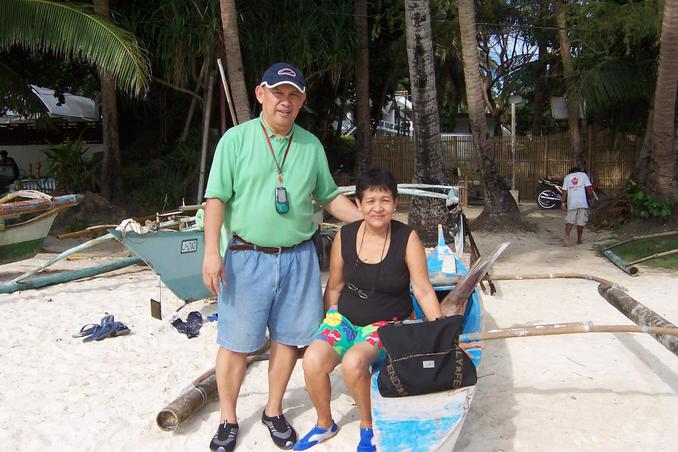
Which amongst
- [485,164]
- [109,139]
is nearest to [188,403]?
[485,164]

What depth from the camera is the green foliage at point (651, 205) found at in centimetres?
1043

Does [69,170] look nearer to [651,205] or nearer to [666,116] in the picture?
[651,205]

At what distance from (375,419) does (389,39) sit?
14758 mm

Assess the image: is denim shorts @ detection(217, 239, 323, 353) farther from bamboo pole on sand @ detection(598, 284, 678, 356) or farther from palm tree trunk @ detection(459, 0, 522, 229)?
palm tree trunk @ detection(459, 0, 522, 229)

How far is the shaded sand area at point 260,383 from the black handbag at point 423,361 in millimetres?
684

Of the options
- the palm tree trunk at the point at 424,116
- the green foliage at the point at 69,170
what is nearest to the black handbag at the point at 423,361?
the palm tree trunk at the point at 424,116

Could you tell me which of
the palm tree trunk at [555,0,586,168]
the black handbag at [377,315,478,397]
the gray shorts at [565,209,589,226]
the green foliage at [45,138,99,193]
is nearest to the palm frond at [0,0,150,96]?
the green foliage at [45,138,99,193]

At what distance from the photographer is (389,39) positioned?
16469 millimetres

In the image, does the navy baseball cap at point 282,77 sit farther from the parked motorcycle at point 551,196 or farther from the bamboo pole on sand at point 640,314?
the parked motorcycle at point 551,196

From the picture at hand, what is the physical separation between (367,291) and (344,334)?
256mm

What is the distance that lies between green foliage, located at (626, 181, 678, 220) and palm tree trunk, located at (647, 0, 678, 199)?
0.15 meters

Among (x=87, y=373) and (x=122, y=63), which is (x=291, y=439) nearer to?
(x=87, y=373)

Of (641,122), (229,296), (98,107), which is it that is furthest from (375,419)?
(98,107)

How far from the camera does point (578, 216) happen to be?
9.98 meters
